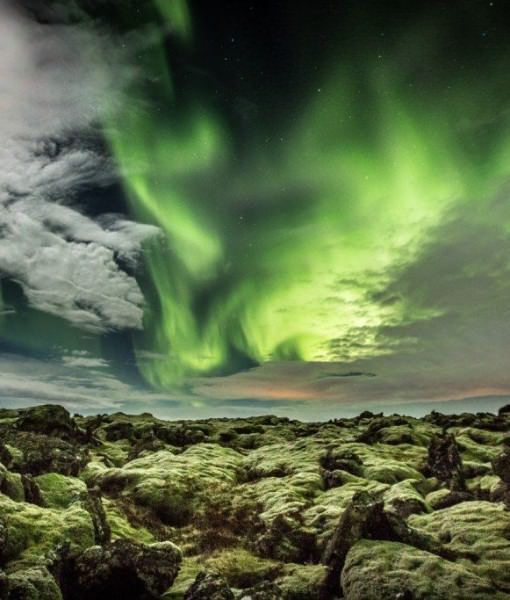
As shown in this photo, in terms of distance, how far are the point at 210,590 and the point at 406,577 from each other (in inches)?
409

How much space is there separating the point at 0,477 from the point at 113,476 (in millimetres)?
24901

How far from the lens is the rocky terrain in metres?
24.2

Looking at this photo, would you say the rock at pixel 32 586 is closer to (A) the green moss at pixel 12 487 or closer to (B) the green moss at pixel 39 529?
(B) the green moss at pixel 39 529

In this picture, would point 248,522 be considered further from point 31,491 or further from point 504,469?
point 504,469

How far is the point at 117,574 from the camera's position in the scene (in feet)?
80.7

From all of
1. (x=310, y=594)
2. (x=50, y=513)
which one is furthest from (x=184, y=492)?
(x=310, y=594)

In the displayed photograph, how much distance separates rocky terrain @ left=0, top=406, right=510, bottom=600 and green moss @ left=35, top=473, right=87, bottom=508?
0.57 ft

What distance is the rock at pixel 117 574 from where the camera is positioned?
953 inches

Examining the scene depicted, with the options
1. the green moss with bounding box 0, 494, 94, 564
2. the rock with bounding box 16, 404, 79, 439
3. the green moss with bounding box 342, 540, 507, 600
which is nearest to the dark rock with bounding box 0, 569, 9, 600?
the green moss with bounding box 0, 494, 94, 564

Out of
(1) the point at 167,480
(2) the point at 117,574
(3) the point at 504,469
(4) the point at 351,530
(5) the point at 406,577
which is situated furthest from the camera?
(1) the point at 167,480

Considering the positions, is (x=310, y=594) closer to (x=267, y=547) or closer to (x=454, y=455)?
(x=267, y=547)

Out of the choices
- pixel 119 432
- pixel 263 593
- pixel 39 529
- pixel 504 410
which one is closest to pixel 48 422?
pixel 119 432

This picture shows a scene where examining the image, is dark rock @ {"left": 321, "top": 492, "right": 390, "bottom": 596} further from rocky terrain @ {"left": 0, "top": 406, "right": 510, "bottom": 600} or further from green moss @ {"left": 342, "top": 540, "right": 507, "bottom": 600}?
green moss @ {"left": 342, "top": 540, "right": 507, "bottom": 600}

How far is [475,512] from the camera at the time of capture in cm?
3834
